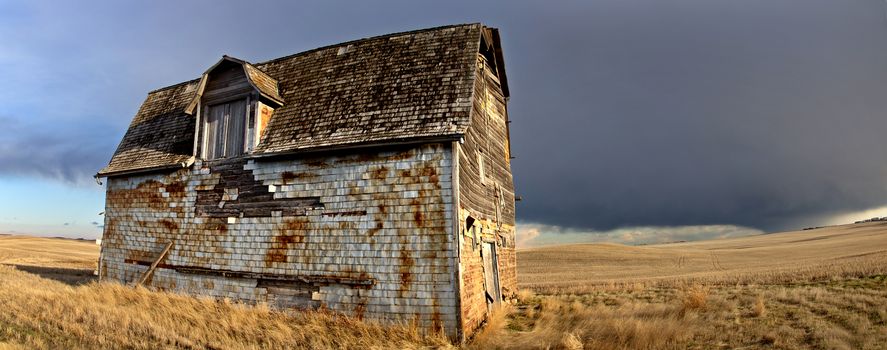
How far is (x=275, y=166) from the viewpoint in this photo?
1105cm

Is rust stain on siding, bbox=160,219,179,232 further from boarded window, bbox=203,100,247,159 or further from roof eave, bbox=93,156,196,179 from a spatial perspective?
boarded window, bbox=203,100,247,159

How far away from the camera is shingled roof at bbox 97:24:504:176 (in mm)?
10188

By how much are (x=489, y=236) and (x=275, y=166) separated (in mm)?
5398

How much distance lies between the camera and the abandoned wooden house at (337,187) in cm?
940

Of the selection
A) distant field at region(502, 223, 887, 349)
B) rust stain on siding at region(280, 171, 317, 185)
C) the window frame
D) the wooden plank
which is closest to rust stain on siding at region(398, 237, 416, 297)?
distant field at region(502, 223, 887, 349)

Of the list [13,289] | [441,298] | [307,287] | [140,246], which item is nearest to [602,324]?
[441,298]

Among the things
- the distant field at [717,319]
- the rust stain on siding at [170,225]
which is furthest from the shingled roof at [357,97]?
the distant field at [717,319]

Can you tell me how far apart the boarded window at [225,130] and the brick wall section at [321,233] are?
33 cm

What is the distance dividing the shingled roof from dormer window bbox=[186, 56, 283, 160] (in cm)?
15

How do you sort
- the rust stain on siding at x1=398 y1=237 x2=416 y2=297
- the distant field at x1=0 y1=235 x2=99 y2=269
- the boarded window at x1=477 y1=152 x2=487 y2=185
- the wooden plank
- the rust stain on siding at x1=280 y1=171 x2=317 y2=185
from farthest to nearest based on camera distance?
1. the distant field at x1=0 y1=235 x2=99 y2=269
2. the wooden plank
3. the boarded window at x1=477 y1=152 x2=487 y2=185
4. the rust stain on siding at x1=280 y1=171 x2=317 y2=185
5. the rust stain on siding at x1=398 y1=237 x2=416 y2=297

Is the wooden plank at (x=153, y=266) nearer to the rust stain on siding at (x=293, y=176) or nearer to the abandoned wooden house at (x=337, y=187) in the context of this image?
the abandoned wooden house at (x=337, y=187)

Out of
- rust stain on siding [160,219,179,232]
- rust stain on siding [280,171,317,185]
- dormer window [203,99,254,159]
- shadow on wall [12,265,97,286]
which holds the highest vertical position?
dormer window [203,99,254,159]

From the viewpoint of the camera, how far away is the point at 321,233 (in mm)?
10148

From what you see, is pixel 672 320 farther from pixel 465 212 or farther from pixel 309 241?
pixel 309 241
